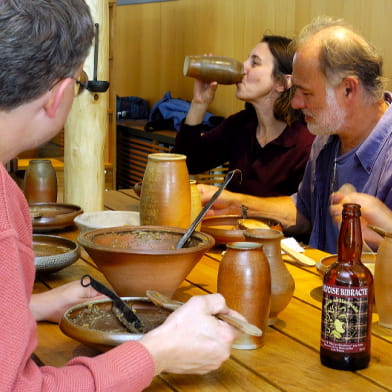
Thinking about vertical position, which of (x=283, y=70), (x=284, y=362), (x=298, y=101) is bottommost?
(x=284, y=362)

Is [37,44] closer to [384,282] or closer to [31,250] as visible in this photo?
[31,250]

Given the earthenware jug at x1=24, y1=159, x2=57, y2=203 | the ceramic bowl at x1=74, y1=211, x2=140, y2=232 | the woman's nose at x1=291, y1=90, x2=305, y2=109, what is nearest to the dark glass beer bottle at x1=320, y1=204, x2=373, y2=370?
the ceramic bowl at x1=74, y1=211, x2=140, y2=232

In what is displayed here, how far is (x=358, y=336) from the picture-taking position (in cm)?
131

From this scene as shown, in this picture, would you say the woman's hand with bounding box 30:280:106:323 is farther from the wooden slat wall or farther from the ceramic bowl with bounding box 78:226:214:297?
the wooden slat wall

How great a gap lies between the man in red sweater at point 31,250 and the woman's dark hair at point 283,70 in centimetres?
219

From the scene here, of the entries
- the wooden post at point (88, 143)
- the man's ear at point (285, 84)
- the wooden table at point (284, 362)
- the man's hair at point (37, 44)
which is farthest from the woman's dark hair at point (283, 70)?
the man's hair at point (37, 44)

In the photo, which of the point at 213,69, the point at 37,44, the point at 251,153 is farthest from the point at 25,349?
the point at 251,153

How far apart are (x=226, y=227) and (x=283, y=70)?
1.31 meters

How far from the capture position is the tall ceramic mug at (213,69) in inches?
125

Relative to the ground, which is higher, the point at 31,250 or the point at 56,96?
the point at 56,96

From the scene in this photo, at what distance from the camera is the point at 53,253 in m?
2.04

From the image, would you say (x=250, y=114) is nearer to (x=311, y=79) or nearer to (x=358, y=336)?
(x=311, y=79)

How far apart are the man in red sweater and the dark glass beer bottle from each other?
0.19 m

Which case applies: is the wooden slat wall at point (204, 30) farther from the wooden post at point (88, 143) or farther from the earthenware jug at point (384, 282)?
the earthenware jug at point (384, 282)
